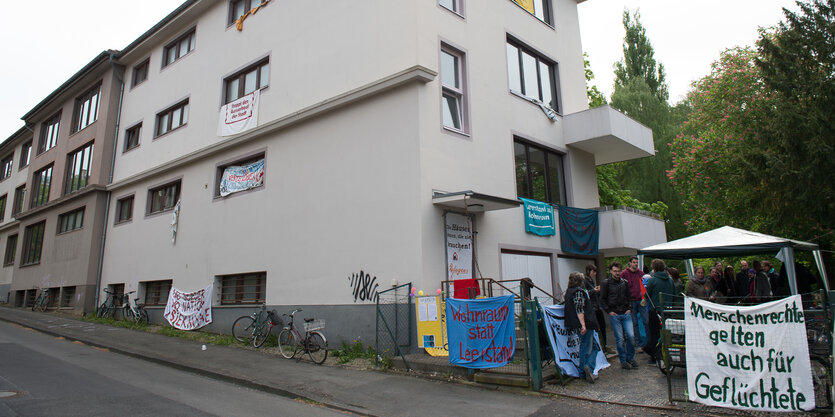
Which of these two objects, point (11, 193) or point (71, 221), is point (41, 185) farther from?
point (11, 193)

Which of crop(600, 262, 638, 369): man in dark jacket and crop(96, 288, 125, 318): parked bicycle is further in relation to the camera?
crop(96, 288, 125, 318): parked bicycle

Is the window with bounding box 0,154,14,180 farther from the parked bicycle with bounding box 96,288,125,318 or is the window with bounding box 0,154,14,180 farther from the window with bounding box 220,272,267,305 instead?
the window with bounding box 220,272,267,305

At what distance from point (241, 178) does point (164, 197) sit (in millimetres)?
5584

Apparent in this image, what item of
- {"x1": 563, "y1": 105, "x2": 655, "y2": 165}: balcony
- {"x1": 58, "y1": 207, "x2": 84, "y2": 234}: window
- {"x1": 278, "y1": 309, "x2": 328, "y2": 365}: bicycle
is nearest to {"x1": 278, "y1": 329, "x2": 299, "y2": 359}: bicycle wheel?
{"x1": 278, "y1": 309, "x2": 328, "y2": 365}: bicycle

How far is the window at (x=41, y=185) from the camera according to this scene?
27.2 meters

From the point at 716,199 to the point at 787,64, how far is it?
9507 mm

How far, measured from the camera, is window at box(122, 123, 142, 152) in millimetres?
21891

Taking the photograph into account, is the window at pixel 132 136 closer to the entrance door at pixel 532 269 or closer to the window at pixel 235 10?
the window at pixel 235 10

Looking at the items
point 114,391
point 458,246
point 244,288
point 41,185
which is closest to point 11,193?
point 41,185

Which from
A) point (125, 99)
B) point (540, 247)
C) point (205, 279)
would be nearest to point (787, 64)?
point (540, 247)

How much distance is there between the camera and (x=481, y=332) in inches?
338

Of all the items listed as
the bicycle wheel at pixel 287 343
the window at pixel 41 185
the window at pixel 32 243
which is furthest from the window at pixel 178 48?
the bicycle wheel at pixel 287 343

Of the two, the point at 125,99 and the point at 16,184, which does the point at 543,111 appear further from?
the point at 16,184

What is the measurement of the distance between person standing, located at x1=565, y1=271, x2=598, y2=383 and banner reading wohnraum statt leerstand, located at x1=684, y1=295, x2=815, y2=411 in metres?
1.73
